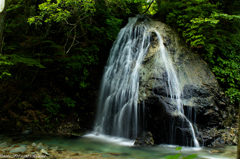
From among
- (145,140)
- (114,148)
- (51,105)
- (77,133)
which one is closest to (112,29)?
(51,105)

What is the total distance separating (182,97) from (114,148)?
10.2ft

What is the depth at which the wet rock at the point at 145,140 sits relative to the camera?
5570 millimetres

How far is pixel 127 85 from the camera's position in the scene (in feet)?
23.7

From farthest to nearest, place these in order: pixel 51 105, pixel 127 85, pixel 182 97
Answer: pixel 51 105 → pixel 127 85 → pixel 182 97

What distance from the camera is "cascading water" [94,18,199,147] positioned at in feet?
20.7

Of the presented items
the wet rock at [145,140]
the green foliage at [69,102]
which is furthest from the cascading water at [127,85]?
the green foliage at [69,102]

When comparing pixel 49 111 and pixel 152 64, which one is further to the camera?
pixel 49 111

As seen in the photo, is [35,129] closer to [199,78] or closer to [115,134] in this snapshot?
[115,134]

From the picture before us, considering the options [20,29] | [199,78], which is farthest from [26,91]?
[199,78]

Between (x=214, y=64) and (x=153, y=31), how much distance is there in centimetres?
346

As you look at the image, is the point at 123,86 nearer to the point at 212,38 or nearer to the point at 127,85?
the point at 127,85

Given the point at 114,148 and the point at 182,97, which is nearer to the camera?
the point at 114,148

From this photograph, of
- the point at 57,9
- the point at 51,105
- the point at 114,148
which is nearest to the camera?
the point at 114,148

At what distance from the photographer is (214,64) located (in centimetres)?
829
